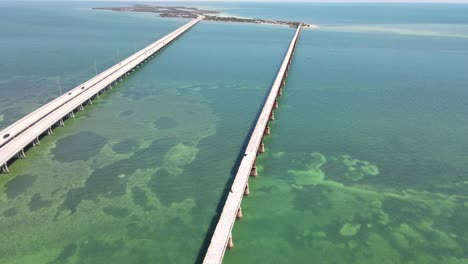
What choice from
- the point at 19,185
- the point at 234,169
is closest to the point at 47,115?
the point at 19,185

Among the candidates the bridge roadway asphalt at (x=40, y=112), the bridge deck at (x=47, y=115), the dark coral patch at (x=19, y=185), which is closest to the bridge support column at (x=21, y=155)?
the bridge deck at (x=47, y=115)

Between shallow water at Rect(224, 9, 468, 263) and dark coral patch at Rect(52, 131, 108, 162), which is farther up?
shallow water at Rect(224, 9, 468, 263)

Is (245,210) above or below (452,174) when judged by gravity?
below

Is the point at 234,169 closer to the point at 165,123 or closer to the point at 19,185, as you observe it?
the point at 165,123

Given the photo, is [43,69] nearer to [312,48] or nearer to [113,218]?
[113,218]

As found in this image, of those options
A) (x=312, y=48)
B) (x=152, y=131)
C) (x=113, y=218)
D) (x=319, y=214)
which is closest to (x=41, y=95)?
(x=152, y=131)

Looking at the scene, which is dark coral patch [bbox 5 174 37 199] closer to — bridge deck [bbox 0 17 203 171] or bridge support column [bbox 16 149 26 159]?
bridge deck [bbox 0 17 203 171]

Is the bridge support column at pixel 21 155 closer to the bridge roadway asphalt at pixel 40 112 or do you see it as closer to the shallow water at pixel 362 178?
the bridge roadway asphalt at pixel 40 112

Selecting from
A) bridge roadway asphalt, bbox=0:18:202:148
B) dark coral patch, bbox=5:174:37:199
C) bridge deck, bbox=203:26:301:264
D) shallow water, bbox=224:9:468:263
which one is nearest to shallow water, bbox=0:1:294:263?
dark coral patch, bbox=5:174:37:199
